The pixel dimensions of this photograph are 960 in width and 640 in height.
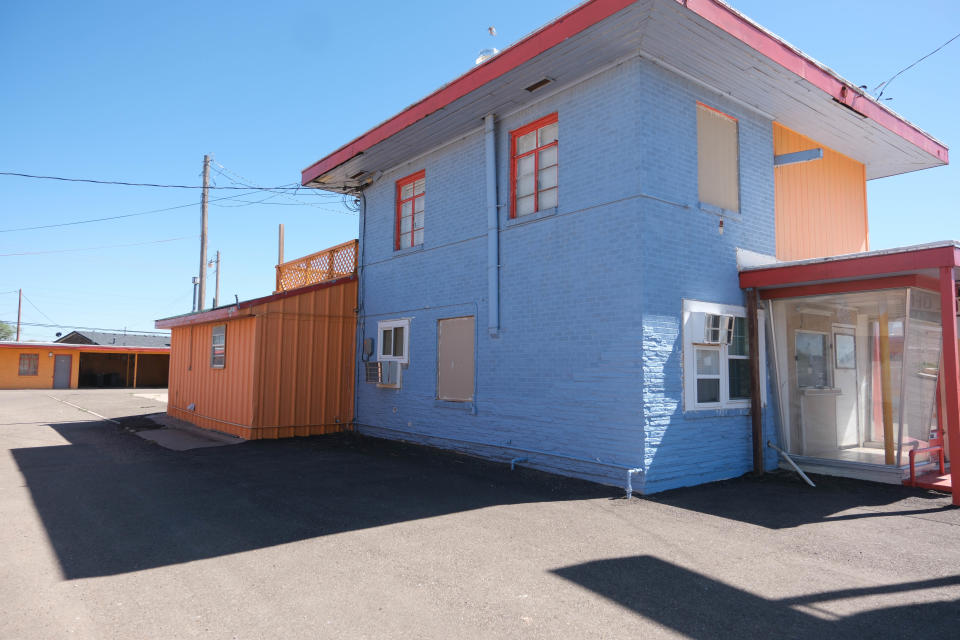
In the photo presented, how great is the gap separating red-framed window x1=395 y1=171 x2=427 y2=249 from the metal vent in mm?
2655

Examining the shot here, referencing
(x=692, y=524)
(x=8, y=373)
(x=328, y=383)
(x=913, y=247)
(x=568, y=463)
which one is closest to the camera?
(x=692, y=524)

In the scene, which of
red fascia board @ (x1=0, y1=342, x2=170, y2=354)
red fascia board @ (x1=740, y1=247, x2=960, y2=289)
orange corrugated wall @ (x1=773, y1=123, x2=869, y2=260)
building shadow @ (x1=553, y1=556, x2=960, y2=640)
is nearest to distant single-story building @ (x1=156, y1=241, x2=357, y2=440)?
red fascia board @ (x1=740, y1=247, x2=960, y2=289)

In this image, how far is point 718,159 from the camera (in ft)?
A: 29.5

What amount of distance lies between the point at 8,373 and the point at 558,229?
37.6m

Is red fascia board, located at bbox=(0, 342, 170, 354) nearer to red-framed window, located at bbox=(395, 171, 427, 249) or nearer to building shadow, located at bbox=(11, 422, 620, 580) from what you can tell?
building shadow, located at bbox=(11, 422, 620, 580)

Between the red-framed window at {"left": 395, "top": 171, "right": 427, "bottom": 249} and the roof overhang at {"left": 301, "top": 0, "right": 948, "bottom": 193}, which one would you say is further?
the red-framed window at {"left": 395, "top": 171, "right": 427, "bottom": 249}

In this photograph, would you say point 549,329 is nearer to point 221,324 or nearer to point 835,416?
point 835,416

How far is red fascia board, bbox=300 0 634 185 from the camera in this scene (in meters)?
7.16

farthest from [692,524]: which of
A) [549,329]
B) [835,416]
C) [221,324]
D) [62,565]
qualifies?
[221,324]

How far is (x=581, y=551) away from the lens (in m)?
5.18

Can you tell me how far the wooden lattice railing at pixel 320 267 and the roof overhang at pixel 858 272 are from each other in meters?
9.15

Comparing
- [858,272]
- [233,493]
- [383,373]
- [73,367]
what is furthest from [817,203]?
[73,367]

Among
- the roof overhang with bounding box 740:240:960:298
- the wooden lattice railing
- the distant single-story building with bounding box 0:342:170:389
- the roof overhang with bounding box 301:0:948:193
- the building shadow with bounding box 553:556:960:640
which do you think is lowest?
the building shadow with bounding box 553:556:960:640

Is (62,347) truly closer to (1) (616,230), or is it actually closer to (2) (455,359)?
(2) (455,359)
